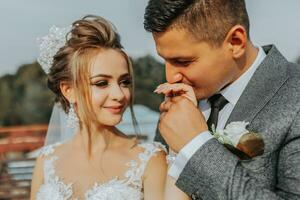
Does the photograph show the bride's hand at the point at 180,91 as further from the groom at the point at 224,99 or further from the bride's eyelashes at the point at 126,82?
the bride's eyelashes at the point at 126,82

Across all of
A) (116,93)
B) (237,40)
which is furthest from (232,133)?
(116,93)

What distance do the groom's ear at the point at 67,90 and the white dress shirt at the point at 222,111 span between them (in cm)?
86

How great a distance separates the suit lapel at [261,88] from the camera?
1923mm

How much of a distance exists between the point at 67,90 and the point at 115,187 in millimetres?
549

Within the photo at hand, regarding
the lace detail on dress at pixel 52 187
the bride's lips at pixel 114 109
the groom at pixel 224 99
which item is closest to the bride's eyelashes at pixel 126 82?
the bride's lips at pixel 114 109

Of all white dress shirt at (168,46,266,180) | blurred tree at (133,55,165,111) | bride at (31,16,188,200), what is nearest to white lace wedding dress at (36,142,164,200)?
bride at (31,16,188,200)

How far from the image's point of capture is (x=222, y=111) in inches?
83.4

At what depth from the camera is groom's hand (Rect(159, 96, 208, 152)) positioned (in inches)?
69.6

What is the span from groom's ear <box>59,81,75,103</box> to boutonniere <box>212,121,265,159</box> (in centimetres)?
114

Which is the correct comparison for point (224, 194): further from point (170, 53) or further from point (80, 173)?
point (80, 173)

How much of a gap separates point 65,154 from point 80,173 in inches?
7.4

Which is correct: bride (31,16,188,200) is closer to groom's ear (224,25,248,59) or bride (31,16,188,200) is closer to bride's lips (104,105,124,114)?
bride's lips (104,105,124,114)

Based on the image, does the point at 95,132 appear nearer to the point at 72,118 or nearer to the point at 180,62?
the point at 72,118

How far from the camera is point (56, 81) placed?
299cm
